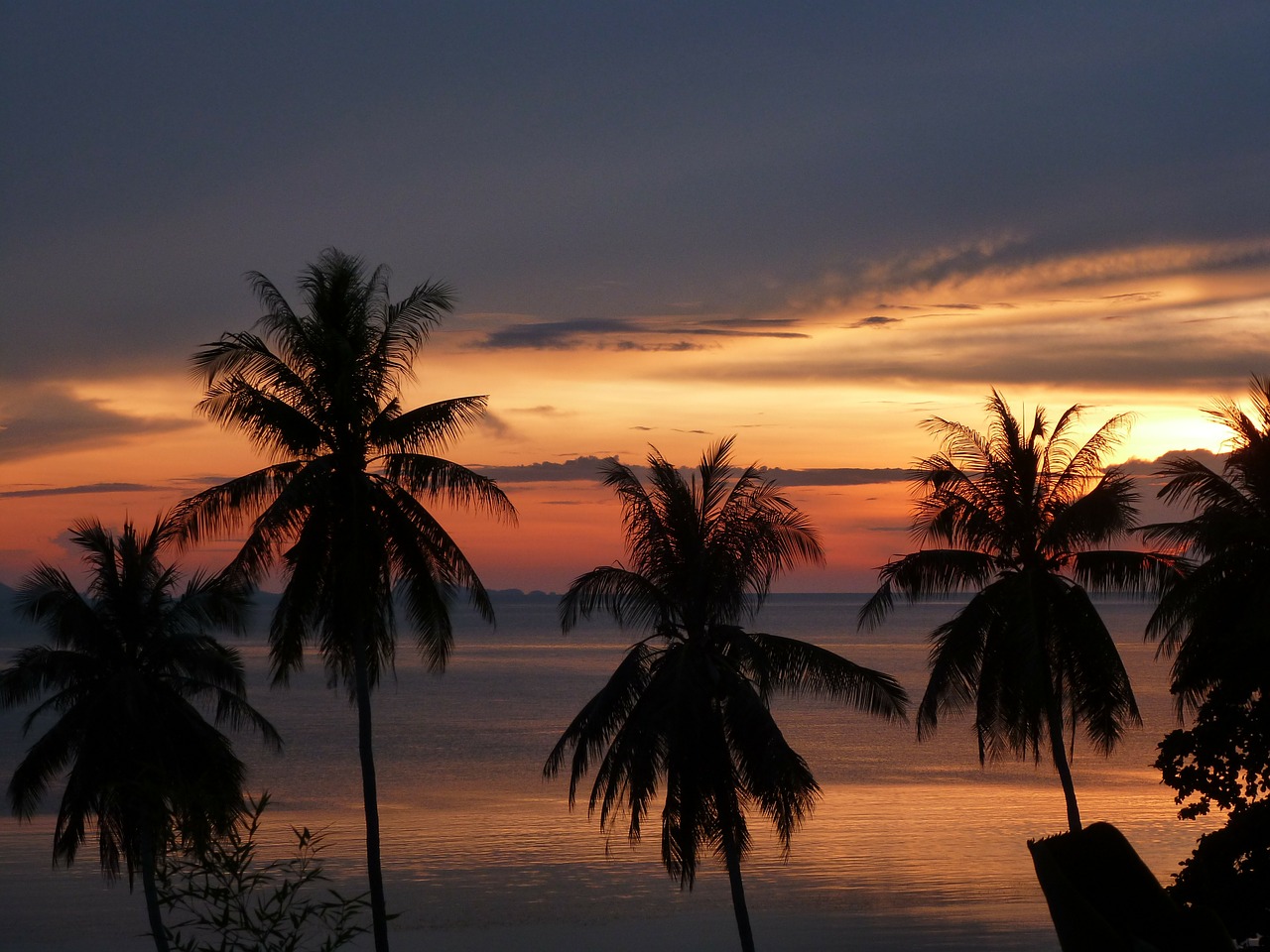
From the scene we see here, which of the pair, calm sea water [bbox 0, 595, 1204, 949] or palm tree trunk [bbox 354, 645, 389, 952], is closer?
palm tree trunk [bbox 354, 645, 389, 952]

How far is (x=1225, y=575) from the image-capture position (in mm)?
17469

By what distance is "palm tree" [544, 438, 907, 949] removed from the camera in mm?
18016

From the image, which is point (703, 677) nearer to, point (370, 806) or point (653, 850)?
point (370, 806)

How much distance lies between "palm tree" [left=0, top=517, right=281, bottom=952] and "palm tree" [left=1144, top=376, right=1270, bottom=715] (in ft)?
48.8

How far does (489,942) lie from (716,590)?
17360 millimetres

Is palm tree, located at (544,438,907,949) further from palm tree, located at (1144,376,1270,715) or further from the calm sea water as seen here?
the calm sea water

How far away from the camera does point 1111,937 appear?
739 cm

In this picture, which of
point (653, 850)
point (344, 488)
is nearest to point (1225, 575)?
point (344, 488)

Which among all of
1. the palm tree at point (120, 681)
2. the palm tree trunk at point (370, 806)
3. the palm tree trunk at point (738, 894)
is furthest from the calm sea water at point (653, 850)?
the palm tree trunk at point (370, 806)

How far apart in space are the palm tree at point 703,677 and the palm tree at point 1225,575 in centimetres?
422

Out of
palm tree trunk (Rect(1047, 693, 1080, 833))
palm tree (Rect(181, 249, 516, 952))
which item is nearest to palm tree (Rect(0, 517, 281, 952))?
palm tree (Rect(181, 249, 516, 952))

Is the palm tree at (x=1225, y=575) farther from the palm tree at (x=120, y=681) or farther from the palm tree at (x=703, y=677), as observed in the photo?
the palm tree at (x=120, y=681)

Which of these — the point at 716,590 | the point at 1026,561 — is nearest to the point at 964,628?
the point at 1026,561

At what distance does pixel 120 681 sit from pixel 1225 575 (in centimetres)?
1802
